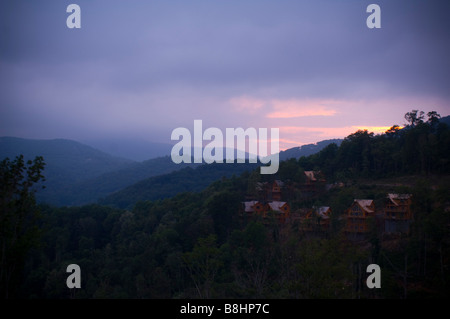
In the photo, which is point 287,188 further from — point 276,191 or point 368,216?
point 368,216

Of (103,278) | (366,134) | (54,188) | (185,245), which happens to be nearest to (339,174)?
(366,134)

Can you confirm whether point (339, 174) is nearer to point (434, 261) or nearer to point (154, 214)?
point (434, 261)

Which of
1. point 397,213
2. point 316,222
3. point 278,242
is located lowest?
point 278,242

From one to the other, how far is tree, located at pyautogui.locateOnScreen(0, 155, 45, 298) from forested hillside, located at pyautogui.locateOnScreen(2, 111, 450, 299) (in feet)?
0.51

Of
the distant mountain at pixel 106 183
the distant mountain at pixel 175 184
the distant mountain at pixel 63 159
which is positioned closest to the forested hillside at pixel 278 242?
the distant mountain at pixel 175 184

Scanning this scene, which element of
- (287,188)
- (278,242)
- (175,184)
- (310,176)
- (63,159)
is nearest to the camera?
(278,242)

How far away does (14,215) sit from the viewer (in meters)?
7.76

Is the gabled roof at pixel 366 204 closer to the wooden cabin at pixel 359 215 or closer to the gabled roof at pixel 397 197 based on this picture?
the wooden cabin at pixel 359 215

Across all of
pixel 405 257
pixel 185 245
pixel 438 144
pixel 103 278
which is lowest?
pixel 103 278

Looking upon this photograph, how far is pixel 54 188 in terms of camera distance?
8188 centimetres

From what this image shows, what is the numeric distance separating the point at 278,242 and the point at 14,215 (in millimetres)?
14148

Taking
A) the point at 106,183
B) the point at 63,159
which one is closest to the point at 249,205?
the point at 106,183

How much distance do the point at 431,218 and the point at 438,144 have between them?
13351 mm
